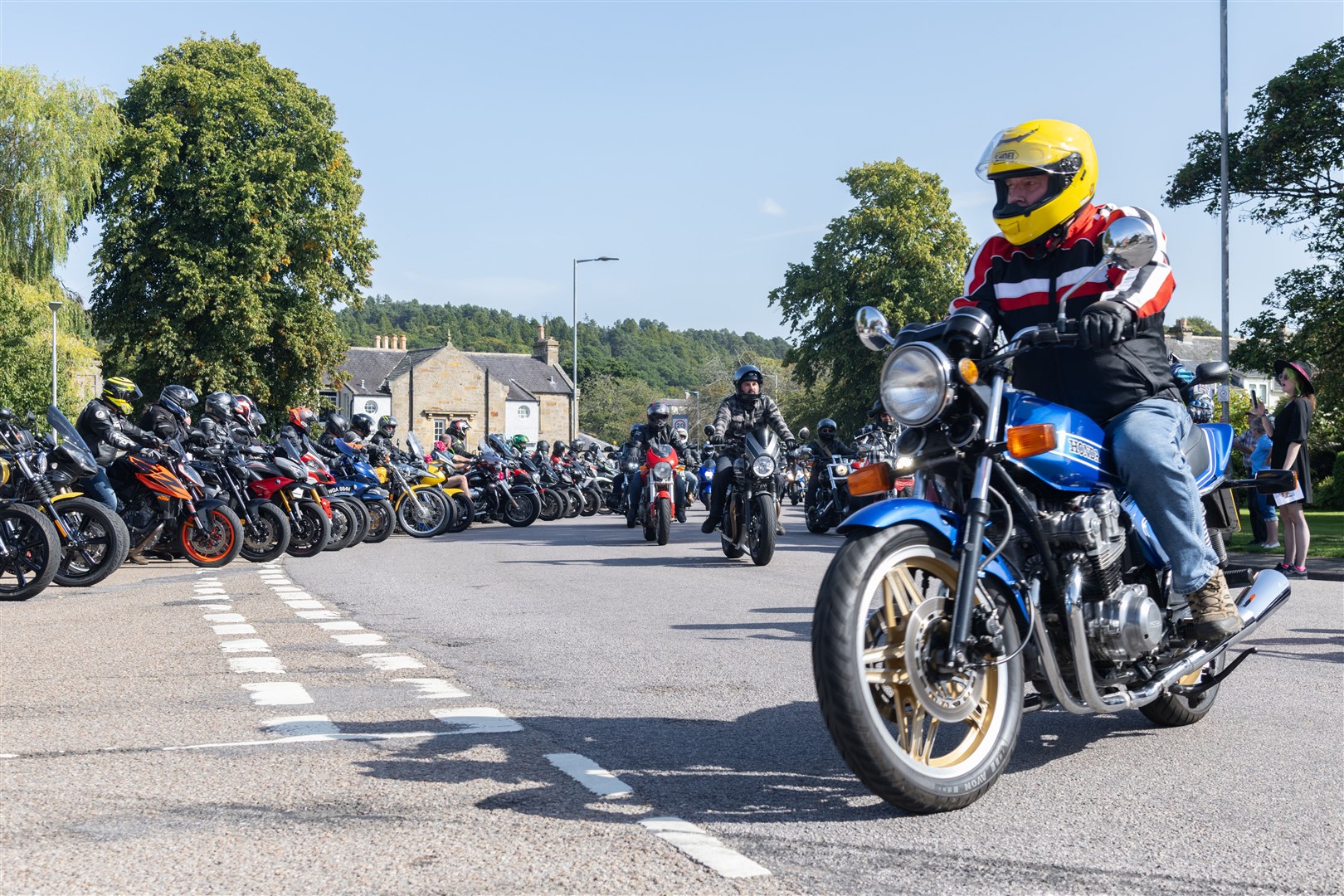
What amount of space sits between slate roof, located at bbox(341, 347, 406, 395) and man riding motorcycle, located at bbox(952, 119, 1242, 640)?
92399mm

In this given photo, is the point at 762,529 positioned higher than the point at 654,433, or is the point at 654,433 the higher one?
the point at 654,433

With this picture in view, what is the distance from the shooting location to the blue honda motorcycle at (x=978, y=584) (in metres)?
3.78

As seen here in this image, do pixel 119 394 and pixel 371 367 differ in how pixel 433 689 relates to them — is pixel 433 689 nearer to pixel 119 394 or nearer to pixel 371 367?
pixel 119 394

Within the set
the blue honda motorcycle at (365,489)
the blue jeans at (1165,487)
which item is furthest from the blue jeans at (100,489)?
the blue jeans at (1165,487)

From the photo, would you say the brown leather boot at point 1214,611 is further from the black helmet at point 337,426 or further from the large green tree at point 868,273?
the large green tree at point 868,273

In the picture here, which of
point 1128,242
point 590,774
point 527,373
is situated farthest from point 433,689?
point 527,373

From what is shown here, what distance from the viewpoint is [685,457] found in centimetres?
3462

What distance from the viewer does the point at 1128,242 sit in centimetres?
405

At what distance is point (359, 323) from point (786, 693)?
152 meters

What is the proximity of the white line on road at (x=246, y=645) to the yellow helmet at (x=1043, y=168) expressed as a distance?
4858mm

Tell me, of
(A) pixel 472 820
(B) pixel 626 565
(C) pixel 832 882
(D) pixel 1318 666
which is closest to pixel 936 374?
(C) pixel 832 882

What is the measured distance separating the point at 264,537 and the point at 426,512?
596cm

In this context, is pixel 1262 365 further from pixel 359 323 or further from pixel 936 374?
pixel 359 323

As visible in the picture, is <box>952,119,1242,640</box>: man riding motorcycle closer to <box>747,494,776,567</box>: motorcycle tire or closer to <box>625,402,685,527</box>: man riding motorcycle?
<box>747,494,776,567</box>: motorcycle tire
